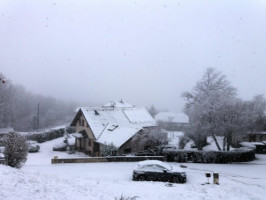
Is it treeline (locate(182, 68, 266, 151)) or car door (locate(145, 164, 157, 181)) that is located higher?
treeline (locate(182, 68, 266, 151))

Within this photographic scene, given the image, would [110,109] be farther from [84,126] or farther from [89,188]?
[89,188]

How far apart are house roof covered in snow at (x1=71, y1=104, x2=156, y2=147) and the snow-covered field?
8469 millimetres

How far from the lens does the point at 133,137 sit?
35.4m

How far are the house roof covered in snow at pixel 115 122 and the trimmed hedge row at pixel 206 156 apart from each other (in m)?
6.15

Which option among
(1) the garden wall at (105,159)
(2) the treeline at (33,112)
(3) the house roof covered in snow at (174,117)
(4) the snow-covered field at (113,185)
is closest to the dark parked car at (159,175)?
(4) the snow-covered field at (113,185)

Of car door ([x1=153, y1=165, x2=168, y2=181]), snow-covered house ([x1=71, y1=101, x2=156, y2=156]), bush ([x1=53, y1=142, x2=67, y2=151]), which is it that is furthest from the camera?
bush ([x1=53, y1=142, x2=67, y2=151])

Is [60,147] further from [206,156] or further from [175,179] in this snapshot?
[175,179]

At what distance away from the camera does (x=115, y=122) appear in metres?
43.8

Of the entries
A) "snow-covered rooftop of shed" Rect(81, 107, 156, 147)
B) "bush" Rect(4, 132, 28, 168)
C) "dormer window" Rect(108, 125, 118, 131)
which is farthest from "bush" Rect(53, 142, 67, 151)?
"bush" Rect(4, 132, 28, 168)

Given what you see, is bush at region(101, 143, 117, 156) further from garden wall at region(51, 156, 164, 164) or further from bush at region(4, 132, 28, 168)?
bush at region(4, 132, 28, 168)

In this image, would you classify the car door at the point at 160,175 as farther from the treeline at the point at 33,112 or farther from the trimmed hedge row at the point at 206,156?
the treeline at the point at 33,112

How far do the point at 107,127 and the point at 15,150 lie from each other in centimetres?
1982

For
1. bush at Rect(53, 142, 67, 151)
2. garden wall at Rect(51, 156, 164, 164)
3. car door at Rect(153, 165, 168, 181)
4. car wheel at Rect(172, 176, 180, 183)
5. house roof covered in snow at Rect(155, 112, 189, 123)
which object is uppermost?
house roof covered in snow at Rect(155, 112, 189, 123)

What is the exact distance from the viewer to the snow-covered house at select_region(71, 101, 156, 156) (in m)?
35.8
